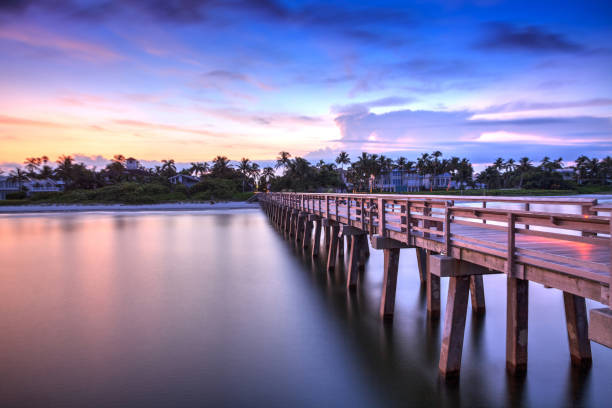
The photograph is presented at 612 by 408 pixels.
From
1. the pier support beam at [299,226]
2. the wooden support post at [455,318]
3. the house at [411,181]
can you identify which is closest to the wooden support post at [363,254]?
the pier support beam at [299,226]

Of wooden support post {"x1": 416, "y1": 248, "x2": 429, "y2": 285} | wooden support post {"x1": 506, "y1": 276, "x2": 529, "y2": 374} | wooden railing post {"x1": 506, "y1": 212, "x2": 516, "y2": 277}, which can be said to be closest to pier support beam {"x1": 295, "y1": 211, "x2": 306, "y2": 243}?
wooden support post {"x1": 416, "y1": 248, "x2": 429, "y2": 285}

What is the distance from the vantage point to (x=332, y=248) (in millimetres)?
16234

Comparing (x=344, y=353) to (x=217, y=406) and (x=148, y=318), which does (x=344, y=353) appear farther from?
(x=148, y=318)

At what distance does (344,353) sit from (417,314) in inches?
120

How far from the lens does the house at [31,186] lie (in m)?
79.6

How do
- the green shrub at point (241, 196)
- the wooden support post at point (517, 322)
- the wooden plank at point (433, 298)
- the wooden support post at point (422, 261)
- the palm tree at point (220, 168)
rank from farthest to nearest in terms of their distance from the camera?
the palm tree at point (220, 168), the green shrub at point (241, 196), the wooden support post at point (422, 261), the wooden plank at point (433, 298), the wooden support post at point (517, 322)

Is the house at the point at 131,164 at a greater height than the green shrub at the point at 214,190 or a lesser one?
greater

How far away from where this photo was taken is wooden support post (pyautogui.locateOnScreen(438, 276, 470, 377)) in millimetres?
6297

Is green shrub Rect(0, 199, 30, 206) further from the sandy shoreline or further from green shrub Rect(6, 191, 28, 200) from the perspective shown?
green shrub Rect(6, 191, 28, 200)

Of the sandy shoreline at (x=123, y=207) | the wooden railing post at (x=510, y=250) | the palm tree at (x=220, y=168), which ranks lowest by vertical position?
the sandy shoreline at (x=123, y=207)

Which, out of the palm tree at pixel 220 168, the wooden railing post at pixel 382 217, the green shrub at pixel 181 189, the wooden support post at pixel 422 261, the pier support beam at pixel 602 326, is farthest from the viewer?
the palm tree at pixel 220 168

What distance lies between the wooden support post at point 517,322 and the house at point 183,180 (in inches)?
3316

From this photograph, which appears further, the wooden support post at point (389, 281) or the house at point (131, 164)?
the house at point (131, 164)

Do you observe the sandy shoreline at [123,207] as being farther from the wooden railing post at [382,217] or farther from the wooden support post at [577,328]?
the wooden support post at [577,328]
